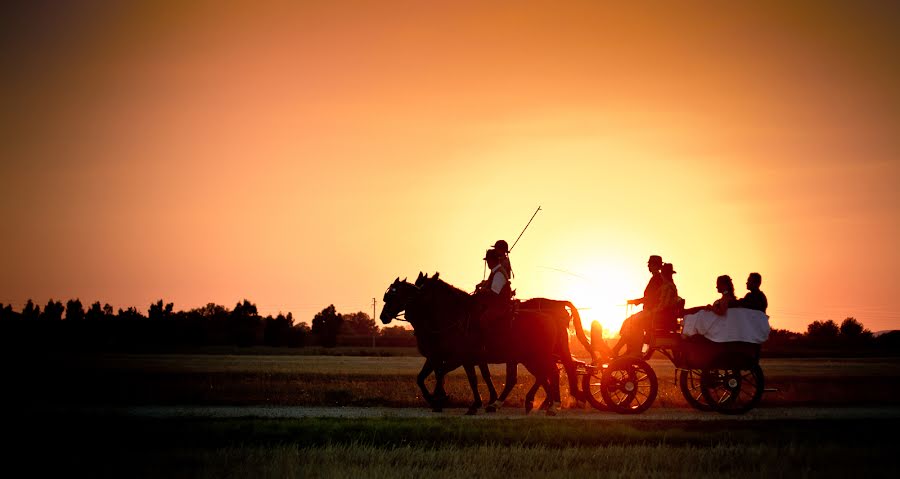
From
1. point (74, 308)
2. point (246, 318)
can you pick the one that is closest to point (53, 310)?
point (74, 308)

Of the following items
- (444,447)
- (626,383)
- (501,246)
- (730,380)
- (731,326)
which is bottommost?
→ (444,447)

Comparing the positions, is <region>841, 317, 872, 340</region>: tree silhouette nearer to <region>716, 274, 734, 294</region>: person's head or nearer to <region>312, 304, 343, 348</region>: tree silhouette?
<region>312, 304, 343, 348</region>: tree silhouette

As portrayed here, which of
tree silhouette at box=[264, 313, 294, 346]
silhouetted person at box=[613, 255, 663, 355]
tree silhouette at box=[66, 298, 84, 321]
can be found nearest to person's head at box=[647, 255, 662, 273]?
silhouetted person at box=[613, 255, 663, 355]

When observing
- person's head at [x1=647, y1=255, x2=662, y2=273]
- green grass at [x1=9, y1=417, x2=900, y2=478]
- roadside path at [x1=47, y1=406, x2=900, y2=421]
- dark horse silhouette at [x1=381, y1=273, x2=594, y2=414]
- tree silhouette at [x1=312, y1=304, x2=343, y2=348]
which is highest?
tree silhouette at [x1=312, y1=304, x2=343, y2=348]

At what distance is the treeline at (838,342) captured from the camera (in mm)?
107000

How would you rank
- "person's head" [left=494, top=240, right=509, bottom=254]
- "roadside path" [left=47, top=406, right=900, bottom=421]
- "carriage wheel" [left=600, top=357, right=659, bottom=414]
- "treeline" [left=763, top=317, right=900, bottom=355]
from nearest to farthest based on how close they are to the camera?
"roadside path" [left=47, top=406, right=900, bottom=421] → "carriage wheel" [left=600, top=357, right=659, bottom=414] → "person's head" [left=494, top=240, right=509, bottom=254] → "treeline" [left=763, top=317, right=900, bottom=355]

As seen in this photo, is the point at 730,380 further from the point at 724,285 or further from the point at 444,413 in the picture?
the point at 444,413

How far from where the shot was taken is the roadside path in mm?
19016

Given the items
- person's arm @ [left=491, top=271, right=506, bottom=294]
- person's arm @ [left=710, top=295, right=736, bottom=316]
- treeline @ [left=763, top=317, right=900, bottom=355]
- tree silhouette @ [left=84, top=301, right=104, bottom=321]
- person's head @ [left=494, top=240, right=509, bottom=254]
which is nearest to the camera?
person's arm @ [left=710, top=295, right=736, bottom=316]

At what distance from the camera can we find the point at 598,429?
1673cm

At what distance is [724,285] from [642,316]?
73.7 inches

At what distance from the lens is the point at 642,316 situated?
67.6ft

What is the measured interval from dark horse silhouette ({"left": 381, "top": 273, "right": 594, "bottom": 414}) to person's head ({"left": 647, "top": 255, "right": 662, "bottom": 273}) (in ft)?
8.16

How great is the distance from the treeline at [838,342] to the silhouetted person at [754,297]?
86006 mm
